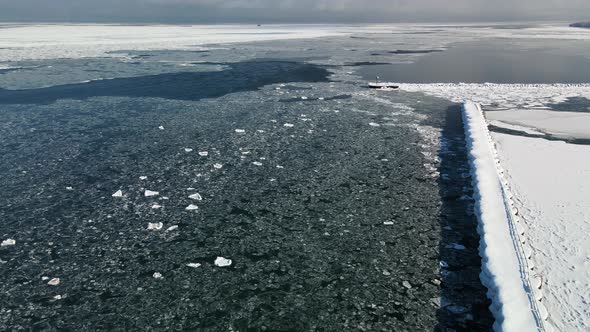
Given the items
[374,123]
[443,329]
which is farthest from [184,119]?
[443,329]

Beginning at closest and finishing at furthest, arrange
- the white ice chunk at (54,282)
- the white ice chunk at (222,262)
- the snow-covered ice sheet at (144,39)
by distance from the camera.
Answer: the white ice chunk at (54,282), the white ice chunk at (222,262), the snow-covered ice sheet at (144,39)

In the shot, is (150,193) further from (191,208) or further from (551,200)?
(551,200)

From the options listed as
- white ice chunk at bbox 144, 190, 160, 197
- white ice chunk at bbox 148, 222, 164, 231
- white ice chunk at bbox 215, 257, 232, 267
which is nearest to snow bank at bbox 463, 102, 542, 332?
white ice chunk at bbox 215, 257, 232, 267

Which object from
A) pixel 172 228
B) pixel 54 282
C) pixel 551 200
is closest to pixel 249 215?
pixel 172 228

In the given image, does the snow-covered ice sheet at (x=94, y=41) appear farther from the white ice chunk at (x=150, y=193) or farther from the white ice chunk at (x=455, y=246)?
the white ice chunk at (x=455, y=246)

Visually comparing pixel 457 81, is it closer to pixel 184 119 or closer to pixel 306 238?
pixel 184 119

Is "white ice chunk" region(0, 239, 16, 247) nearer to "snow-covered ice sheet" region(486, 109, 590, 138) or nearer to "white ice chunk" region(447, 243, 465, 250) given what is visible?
"white ice chunk" region(447, 243, 465, 250)

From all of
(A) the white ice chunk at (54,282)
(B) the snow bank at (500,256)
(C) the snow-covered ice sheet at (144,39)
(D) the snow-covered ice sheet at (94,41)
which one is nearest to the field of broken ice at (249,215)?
(A) the white ice chunk at (54,282)
